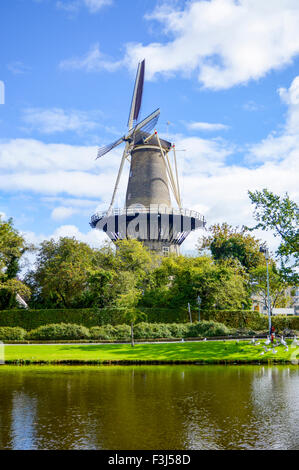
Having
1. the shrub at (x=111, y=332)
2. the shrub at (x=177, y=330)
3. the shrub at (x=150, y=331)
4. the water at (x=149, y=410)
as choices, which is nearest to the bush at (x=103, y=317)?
the shrub at (x=111, y=332)

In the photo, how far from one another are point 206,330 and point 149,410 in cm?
2275

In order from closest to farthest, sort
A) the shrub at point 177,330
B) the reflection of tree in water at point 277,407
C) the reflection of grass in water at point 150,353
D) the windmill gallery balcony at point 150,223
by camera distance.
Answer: the reflection of tree in water at point 277,407 → the reflection of grass in water at point 150,353 → the shrub at point 177,330 → the windmill gallery balcony at point 150,223

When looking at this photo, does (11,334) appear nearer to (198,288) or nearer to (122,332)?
(122,332)

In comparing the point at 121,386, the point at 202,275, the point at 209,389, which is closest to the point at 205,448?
the point at 209,389

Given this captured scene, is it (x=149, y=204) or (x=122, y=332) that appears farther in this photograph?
(x=149, y=204)

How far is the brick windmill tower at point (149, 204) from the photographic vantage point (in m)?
46.1

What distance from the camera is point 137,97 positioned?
181 ft

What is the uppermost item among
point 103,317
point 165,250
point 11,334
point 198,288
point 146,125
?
point 146,125

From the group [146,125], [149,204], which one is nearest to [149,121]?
[146,125]

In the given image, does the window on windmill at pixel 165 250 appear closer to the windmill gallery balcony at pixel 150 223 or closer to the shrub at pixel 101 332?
the windmill gallery balcony at pixel 150 223

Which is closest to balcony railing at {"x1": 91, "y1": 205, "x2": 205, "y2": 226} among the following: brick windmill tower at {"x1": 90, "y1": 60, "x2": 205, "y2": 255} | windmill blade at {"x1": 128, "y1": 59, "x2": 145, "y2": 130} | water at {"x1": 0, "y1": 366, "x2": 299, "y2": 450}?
brick windmill tower at {"x1": 90, "y1": 60, "x2": 205, "y2": 255}

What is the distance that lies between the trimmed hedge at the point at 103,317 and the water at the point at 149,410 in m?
17.8

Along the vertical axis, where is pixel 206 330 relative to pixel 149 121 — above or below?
below

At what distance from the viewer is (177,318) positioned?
124ft
